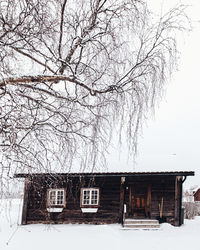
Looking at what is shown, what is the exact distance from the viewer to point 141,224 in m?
16.1

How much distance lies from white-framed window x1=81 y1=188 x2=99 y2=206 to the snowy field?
5.26 feet

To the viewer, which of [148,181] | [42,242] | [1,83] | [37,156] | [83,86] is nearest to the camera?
[1,83]

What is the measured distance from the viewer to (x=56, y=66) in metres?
5.04

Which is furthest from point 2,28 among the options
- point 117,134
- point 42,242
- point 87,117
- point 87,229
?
point 87,229

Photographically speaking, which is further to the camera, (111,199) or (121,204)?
(111,199)

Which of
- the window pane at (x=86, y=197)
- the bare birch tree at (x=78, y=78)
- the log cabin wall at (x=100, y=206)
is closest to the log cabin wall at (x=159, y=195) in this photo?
the log cabin wall at (x=100, y=206)

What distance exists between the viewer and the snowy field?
40.9 ft

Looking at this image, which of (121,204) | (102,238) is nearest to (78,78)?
(102,238)

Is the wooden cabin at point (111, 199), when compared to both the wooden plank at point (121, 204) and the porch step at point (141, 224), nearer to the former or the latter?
the wooden plank at point (121, 204)

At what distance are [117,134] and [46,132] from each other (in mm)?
→ 1081

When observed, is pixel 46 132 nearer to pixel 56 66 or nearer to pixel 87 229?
pixel 56 66

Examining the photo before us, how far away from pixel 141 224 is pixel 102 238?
301 cm

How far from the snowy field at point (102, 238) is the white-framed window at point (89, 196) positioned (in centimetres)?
160

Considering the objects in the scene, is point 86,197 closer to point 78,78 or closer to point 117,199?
point 117,199
